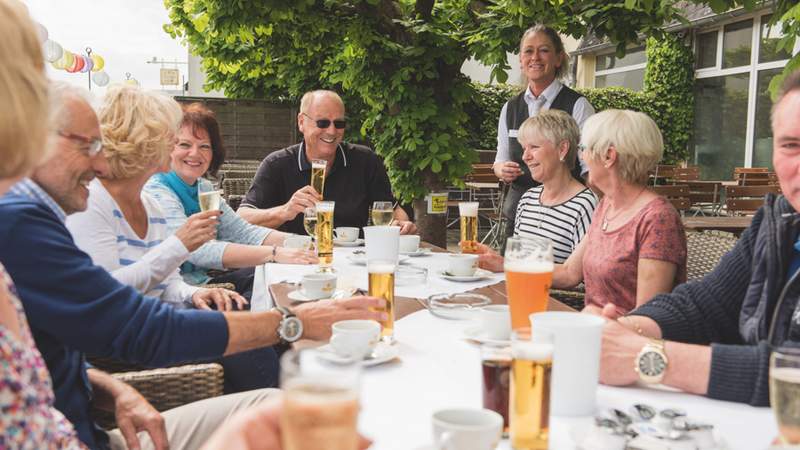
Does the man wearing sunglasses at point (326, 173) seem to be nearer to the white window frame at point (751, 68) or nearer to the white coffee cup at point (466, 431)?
the white coffee cup at point (466, 431)

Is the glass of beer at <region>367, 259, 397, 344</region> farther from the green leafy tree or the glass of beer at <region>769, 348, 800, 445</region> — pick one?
the green leafy tree

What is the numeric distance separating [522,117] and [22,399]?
3.97 meters

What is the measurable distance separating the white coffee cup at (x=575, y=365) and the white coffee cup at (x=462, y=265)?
4.35 ft

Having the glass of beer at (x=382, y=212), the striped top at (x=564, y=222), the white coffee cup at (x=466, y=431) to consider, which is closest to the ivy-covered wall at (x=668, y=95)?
the striped top at (x=564, y=222)

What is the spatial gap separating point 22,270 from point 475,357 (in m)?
0.98

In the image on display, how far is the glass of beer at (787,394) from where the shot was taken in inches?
35.4

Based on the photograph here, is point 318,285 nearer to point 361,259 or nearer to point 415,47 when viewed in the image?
point 361,259

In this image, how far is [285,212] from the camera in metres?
3.92

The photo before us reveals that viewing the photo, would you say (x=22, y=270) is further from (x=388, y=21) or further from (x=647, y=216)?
(x=388, y=21)

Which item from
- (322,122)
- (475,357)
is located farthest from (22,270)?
(322,122)

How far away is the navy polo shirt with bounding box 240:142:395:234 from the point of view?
435cm

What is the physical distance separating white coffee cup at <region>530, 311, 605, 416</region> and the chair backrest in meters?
1.98

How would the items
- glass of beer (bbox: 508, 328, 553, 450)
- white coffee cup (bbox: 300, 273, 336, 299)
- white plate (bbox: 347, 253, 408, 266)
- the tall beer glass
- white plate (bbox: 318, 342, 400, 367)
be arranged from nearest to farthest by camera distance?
glass of beer (bbox: 508, 328, 553, 450) < white plate (bbox: 318, 342, 400, 367) < white coffee cup (bbox: 300, 273, 336, 299) < the tall beer glass < white plate (bbox: 347, 253, 408, 266)

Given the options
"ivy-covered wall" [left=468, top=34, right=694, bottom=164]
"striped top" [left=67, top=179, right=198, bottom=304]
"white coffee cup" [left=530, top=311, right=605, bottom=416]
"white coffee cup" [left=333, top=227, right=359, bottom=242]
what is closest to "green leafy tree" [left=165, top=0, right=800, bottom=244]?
"white coffee cup" [left=333, top=227, right=359, bottom=242]
